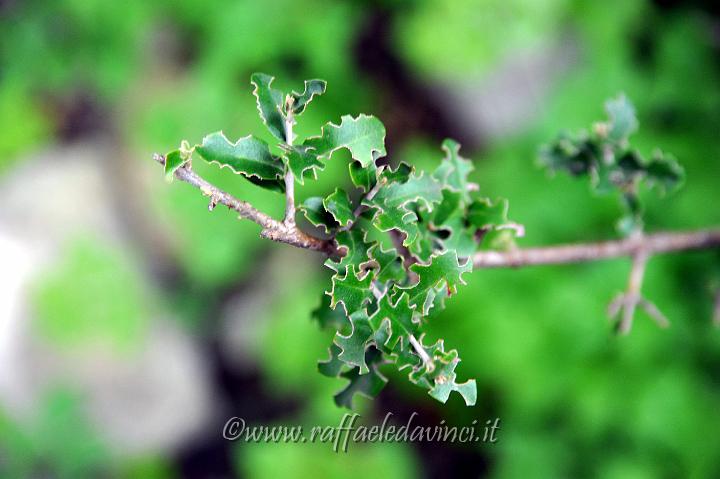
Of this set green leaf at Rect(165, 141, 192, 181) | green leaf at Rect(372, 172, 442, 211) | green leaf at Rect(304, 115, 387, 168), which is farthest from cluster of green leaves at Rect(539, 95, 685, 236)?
green leaf at Rect(165, 141, 192, 181)

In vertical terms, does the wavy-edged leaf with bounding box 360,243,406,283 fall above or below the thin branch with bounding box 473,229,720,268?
below

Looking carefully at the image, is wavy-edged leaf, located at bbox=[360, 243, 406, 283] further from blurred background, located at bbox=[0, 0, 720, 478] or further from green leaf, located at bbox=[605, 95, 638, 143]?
blurred background, located at bbox=[0, 0, 720, 478]

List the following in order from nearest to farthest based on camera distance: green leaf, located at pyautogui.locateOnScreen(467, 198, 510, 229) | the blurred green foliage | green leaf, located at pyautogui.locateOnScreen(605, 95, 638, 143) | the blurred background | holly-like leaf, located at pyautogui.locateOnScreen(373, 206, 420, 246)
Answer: holly-like leaf, located at pyautogui.locateOnScreen(373, 206, 420, 246), green leaf, located at pyautogui.locateOnScreen(467, 198, 510, 229), green leaf, located at pyautogui.locateOnScreen(605, 95, 638, 143), the blurred background, the blurred green foliage

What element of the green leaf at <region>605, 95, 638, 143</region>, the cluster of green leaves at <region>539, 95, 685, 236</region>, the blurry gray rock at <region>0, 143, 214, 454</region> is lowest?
the blurry gray rock at <region>0, 143, 214, 454</region>

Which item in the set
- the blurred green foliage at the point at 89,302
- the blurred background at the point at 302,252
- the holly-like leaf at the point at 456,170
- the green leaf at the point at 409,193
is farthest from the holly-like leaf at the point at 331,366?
the blurred green foliage at the point at 89,302

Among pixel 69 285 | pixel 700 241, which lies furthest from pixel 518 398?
pixel 69 285

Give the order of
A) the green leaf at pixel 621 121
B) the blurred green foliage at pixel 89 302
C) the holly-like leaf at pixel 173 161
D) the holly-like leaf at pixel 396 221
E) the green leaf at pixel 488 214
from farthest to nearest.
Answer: the blurred green foliage at pixel 89 302
the green leaf at pixel 621 121
the green leaf at pixel 488 214
the holly-like leaf at pixel 396 221
the holly-like leaf at pixel 173 161

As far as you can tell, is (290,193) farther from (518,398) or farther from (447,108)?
(447,108)

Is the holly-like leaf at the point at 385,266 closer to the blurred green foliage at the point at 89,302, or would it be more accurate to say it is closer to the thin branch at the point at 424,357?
the thin branch at the point at 424,357

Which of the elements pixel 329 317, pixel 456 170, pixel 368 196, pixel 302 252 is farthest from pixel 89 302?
pixel 368 196
